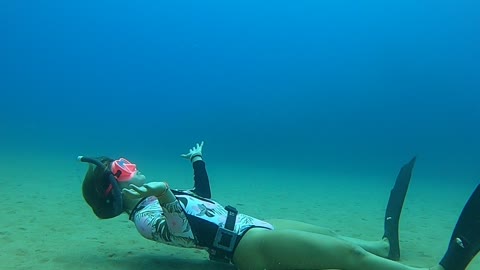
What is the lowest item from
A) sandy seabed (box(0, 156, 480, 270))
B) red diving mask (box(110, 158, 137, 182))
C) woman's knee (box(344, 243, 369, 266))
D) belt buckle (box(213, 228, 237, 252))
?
sandy seabed (box(0, 156, 480, 270))

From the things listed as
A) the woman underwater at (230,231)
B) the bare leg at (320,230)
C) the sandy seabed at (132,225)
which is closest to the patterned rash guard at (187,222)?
the woman underwater at (230,231)

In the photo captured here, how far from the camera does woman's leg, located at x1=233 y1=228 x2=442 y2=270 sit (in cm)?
251

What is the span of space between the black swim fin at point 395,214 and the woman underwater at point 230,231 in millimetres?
780

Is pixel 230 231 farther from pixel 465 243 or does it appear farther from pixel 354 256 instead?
pixel 465 243

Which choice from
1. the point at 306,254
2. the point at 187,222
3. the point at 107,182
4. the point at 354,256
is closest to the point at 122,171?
the point at 107,182

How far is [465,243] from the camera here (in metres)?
2.60

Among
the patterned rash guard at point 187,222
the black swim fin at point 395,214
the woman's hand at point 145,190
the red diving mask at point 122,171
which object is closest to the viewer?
the woman's hand at point 145,190

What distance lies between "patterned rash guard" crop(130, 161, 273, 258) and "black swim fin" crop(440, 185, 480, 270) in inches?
46.7

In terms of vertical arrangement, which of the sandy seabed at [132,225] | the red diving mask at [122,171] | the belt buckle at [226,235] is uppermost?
the red diving mask at [122,171]

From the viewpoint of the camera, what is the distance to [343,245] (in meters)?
2.55

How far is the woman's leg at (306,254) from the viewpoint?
251 cm

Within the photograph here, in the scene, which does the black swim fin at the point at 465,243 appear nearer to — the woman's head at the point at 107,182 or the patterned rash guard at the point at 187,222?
the patterned rash guard at the point at 187,222

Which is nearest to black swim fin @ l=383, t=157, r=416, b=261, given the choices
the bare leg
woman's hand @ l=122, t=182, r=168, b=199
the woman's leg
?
the bare leg

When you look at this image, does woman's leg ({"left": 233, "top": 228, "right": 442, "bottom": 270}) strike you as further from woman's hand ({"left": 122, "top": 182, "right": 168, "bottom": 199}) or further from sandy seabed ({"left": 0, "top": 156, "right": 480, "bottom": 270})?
woman's hand ({"left": 122, "top": 182, "right": 168, "bottom": 199})
